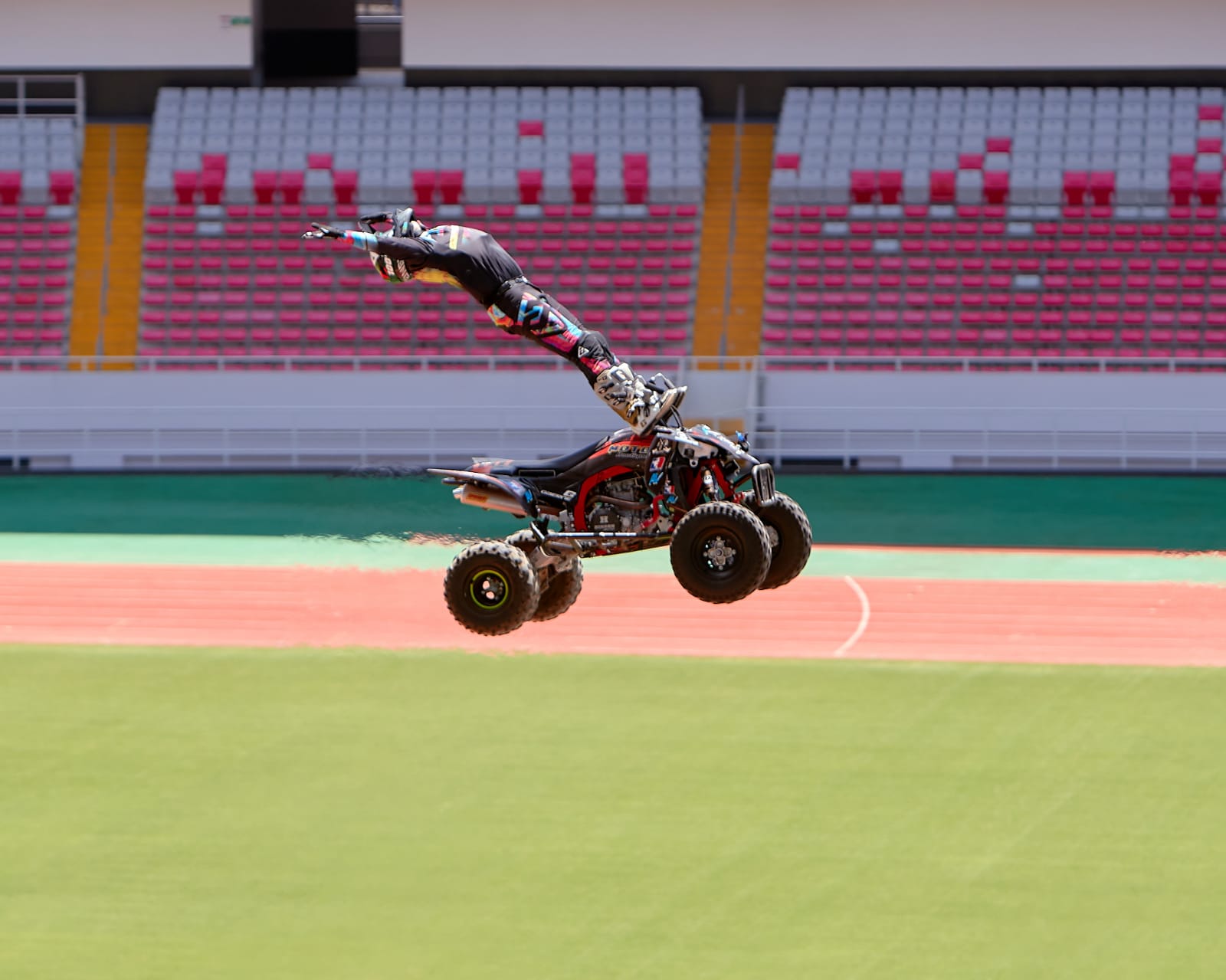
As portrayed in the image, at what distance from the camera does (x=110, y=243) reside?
47156 mm

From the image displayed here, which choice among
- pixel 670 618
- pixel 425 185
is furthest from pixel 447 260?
pixel 425 185

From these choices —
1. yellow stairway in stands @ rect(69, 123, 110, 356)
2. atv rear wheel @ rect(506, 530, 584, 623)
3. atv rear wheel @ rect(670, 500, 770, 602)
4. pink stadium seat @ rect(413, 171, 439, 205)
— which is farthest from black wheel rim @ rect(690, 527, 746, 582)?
pink stadium seat @ rect(413, 171, 439, 205)

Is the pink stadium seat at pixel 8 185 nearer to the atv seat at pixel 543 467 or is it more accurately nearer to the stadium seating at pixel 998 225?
the stadium seating at pixel 998 225

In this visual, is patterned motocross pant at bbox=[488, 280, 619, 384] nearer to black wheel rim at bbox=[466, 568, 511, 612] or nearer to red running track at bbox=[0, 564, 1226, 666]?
black wheel rim at bbox=[466, 568, 511, 612]

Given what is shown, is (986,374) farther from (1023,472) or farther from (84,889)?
(84,889)

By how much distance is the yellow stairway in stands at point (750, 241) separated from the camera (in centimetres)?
4553

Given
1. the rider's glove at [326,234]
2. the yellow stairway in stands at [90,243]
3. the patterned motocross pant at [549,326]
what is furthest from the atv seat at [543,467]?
the yellow stairway in stands at [90,243]

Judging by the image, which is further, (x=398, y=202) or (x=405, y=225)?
(x=398, y=202)

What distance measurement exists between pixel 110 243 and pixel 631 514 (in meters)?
43.1

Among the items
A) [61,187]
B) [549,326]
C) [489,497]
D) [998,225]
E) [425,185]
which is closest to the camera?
[549,326]

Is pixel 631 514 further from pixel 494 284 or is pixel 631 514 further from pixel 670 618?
pixel 670 618

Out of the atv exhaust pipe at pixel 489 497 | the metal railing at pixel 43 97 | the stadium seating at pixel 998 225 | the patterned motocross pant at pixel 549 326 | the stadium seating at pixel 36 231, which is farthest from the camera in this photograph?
the metal railing at pixel 43 97

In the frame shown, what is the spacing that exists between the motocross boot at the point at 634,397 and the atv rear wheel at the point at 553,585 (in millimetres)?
962

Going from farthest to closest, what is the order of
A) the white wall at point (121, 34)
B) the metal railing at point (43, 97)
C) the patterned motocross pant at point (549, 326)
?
the metal railing at point (43, 97), the white wall at point (121, 34), the patterned motocross pant at point (549, 326)
